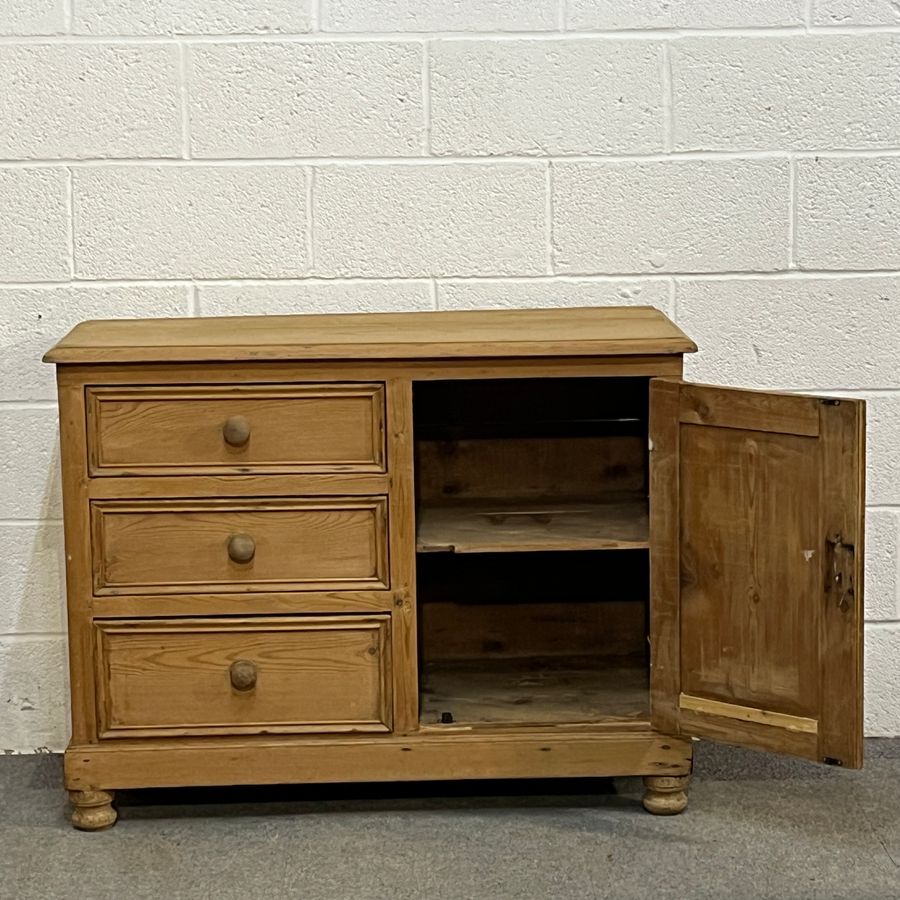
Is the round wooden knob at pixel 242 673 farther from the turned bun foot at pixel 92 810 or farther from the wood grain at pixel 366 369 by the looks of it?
the wood grain at pixel 366 369

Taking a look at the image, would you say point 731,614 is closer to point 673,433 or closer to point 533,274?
point 673,433

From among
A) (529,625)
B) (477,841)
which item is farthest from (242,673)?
(529,625)

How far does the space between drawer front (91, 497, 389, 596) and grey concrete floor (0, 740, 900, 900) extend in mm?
436

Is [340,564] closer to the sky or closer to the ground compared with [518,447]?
closer to the ground

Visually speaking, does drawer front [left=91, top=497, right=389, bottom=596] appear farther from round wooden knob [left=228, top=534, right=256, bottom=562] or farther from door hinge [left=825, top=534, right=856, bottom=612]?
door hinge [left=825, top=534, right=856, bottom=612]

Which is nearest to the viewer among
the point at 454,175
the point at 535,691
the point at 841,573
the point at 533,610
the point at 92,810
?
the point at 841,573

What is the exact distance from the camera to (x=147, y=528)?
2.58 meters

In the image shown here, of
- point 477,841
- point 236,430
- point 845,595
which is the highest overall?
point 236,430

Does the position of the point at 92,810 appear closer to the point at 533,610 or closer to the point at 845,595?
the point at 533,610

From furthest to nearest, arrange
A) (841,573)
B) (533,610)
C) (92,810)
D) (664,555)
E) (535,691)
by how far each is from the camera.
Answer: (533,610) < (535,691) < (92,810) < (664,555) < (841,573)

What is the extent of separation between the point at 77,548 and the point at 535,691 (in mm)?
885

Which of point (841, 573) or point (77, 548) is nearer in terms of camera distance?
point (841, 573)

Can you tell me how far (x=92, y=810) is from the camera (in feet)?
8.72

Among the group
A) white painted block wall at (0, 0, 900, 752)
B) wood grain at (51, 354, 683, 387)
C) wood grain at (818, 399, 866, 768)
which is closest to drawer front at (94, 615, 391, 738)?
wood grain at (51, 354, 683, 387)
